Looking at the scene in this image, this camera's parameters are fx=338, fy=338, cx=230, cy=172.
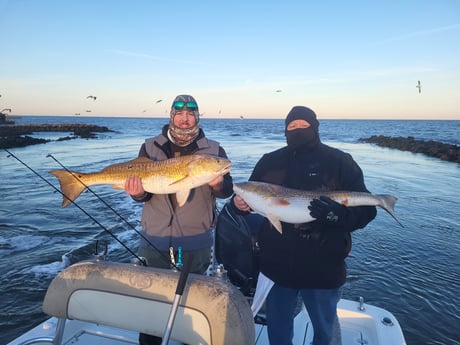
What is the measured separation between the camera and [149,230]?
394cm

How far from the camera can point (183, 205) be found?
391 cm

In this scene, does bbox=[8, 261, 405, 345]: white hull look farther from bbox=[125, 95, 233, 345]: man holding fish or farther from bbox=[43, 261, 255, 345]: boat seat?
bbox=[125, 95, 233, 345]: man holding fish

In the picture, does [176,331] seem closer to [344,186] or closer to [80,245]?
[344,186]

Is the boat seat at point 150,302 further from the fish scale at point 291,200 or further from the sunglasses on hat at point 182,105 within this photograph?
the sunglasses on hat at point 182,105

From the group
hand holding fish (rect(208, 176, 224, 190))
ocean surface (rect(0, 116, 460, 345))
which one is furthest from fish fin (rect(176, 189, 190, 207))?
ocean surface (rect(0, 116, 460, 345))

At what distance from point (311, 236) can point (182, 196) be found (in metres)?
1.48

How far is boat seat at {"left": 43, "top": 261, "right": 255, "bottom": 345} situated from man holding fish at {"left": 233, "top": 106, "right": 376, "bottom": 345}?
1.21 meters

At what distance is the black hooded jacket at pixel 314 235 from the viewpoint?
321 centimetres

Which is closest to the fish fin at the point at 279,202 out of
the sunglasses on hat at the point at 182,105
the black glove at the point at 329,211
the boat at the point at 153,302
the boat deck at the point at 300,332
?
the black glove at the point at 329,211

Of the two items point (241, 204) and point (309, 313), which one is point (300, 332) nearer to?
point (309, 313)

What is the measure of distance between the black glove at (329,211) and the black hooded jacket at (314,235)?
0.29ft

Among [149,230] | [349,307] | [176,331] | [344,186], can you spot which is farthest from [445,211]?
[176,331]

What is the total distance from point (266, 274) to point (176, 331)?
141cm

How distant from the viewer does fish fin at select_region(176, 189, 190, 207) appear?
3816 millimetres
